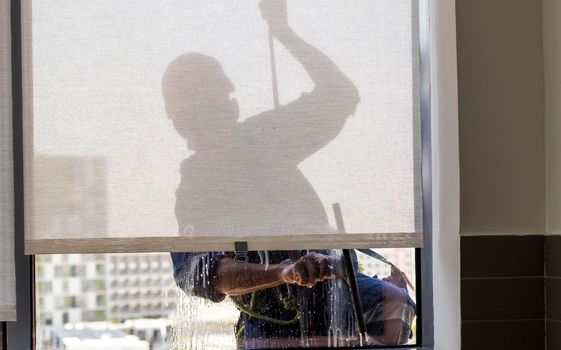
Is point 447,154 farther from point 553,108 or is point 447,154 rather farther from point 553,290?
point 553,290

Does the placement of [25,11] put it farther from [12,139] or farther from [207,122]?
[207,122]

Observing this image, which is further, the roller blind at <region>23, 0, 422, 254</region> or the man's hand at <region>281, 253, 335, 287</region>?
the man's hand at <region>281, 253, 335, 287</region>

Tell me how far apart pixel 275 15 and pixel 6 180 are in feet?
2.79

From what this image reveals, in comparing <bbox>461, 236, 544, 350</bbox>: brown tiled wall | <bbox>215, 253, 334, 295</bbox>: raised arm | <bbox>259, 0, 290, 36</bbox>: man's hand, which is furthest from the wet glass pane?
<bbox>259, 0, 290, 36</bbox>: man's hand

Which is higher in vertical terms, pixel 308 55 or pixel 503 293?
pixel 308 55

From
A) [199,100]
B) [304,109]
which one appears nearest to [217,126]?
[199,100]

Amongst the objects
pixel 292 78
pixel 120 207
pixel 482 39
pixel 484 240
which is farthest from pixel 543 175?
pixel 120 207

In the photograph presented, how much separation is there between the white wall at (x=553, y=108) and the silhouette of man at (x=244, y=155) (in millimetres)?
551

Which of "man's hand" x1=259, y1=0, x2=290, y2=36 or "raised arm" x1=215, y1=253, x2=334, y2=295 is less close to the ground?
"man's hand" x1=259, y1=0, x2=290, y2=36

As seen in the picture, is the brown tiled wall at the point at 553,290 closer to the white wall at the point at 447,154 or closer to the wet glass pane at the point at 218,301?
the white wall at the point at 447,154

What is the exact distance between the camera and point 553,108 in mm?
2211

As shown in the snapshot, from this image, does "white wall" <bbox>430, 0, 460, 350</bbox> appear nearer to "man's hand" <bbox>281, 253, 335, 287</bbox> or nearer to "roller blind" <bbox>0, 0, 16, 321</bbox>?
"man's hand" <bbox>281, 253, 335, 287</bbox>

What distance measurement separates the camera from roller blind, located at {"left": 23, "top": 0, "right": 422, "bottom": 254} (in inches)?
83.0

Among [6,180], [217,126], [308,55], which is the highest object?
[308,55]
